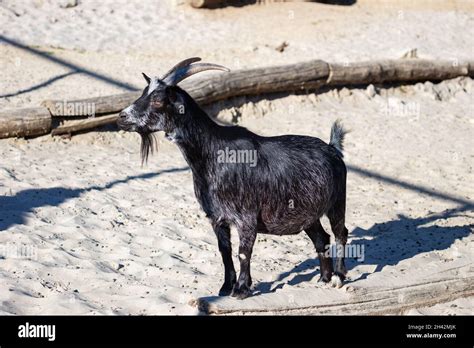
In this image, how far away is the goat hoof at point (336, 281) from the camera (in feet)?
24.6

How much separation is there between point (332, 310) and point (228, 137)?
149cm

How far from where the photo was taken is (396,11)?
18766mm

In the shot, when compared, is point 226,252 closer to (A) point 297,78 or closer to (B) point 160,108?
(B) point 160,108

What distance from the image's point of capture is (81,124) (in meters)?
11.5

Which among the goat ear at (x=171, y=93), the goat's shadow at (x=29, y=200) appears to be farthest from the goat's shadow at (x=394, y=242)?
the goat's shadow at (x=29, y=200)

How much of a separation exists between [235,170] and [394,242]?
2.95m

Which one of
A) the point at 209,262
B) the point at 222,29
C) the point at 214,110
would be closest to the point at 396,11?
the point at 222,29

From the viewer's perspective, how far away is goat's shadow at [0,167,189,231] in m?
8.78

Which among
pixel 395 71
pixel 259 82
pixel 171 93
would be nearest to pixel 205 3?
pixel 395 71

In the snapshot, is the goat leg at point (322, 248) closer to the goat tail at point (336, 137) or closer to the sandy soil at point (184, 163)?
the sandy soil at point (184, 163)

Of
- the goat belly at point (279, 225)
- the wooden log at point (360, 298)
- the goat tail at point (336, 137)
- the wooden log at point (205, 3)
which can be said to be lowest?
the wooden log at point (360, 298)

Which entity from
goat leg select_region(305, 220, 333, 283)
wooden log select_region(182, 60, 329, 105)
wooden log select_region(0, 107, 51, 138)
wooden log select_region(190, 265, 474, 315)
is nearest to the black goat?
goat leg select_region(305, 220, 333, 283)

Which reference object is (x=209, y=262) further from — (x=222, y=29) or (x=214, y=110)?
(x=222, y=29)

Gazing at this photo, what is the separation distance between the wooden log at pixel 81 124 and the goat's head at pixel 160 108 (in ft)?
14.8
